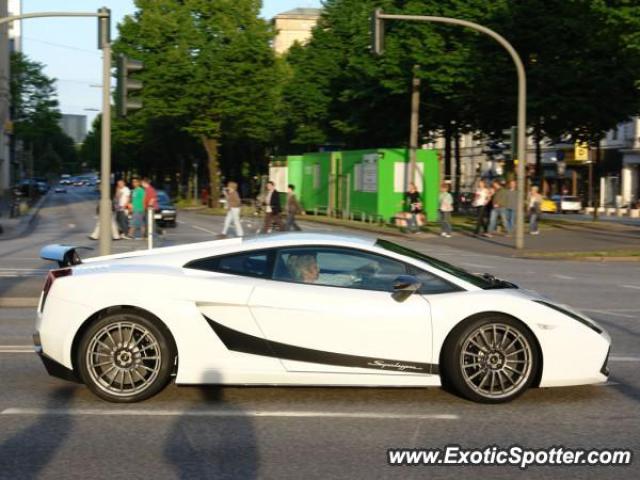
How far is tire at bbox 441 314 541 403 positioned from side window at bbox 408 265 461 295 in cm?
31

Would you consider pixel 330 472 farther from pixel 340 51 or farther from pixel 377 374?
pixel 340 51

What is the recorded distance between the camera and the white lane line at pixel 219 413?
7.09m

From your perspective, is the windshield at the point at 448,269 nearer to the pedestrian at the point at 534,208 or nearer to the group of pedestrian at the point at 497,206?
the group of pedestrian at the point at 497,206

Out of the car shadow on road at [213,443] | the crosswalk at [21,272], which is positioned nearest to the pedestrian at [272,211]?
the crosswalk at [21,272]

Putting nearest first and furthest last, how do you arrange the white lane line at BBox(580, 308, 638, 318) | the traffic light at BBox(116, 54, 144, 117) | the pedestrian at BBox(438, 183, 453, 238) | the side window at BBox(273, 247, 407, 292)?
the side window at BBox(273, 247, 407, 292)
the white lane line at BBox(580, 308, 638, 318)
the traffic light at BBox(116, 54, 144, 117)
the pedestrian at BBox(438, 183, 453, 238)

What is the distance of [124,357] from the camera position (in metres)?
7.43

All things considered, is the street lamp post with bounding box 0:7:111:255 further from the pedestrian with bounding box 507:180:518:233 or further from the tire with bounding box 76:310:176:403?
the pedestrian with bounding box 507:180:518:233

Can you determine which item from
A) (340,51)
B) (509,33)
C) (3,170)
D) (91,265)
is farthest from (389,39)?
(3,170)

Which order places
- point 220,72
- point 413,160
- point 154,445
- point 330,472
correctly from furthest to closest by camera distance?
point 220,72
point 413,160
point 154,445
point 330,472

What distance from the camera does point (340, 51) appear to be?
6575cm

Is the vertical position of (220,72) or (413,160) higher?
(220,72)

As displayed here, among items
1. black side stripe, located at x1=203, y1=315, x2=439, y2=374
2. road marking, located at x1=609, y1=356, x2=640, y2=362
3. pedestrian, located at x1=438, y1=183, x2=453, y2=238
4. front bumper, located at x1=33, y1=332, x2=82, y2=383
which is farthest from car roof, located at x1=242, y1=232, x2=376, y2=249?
pedestrian, located at x1=438, y1=183, x2=453, y2=238

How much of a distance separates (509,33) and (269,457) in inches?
1434

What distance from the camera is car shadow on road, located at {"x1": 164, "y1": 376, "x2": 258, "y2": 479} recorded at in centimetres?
570
